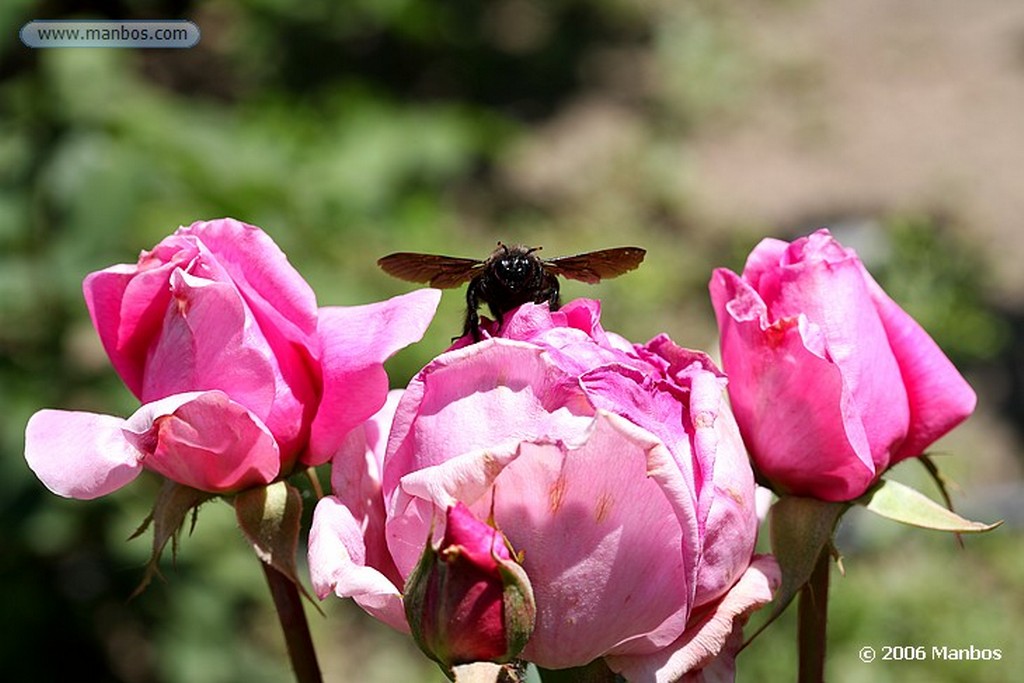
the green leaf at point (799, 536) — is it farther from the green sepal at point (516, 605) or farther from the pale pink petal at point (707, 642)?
the green sepal at point (516, 605)

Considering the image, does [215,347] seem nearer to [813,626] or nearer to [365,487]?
[365,487]

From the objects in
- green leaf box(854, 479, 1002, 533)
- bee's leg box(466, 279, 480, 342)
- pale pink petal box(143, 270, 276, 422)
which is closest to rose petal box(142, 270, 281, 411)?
pale pink petal box(143, 270, 276, 422)

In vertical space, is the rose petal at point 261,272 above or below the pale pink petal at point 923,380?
above

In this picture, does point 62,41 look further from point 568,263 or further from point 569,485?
point 569,485

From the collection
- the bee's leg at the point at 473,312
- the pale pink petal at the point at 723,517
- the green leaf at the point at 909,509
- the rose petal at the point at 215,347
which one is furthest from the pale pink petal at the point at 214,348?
the green leaf at the point at 909,509

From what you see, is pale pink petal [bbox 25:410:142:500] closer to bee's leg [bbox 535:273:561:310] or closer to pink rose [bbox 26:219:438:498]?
pink rose [bbox 26:219:438:498]

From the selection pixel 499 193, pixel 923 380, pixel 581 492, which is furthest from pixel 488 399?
pixel 499 193
